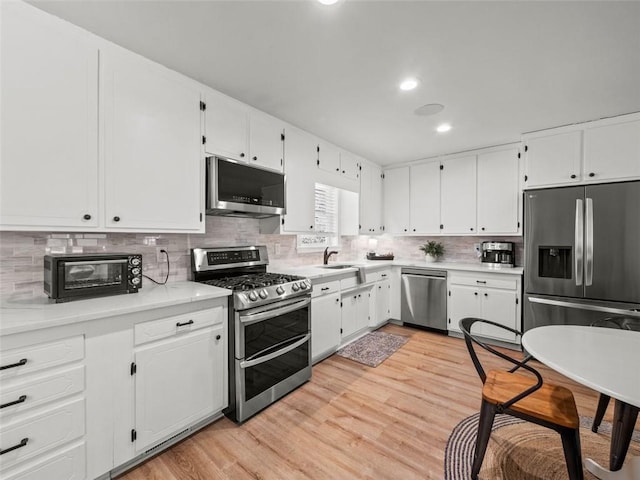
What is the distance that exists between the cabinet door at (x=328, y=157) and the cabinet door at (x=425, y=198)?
1.45m

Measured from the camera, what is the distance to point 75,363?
1.41 meters

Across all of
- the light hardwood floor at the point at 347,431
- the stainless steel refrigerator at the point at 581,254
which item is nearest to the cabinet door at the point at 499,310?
the stainless steel refrigerator at the point at 581,254

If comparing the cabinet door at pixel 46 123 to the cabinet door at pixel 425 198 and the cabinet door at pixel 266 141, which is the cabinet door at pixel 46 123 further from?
the cabinet door at pixel 425 198

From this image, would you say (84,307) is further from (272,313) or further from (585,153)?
(585,153)

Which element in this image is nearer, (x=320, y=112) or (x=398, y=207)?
(x=320, y=112)

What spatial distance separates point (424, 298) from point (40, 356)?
3864mm

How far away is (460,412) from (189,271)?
2449 mm

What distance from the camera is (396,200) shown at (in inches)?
183

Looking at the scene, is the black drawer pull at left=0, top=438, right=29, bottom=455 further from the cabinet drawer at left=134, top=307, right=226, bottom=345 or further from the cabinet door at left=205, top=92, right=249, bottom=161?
the cabinet door at left=205, top=92, right=249, bottom=161

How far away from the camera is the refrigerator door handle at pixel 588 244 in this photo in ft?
9.46

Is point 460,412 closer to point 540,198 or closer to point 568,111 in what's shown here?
point 540,198

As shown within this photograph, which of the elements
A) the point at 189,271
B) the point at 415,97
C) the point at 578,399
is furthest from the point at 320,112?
the point at 578,399

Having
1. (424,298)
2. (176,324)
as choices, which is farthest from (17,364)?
(424,298)

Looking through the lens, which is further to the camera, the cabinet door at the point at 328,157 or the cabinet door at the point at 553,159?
the cabinet door at the point at 328,157
